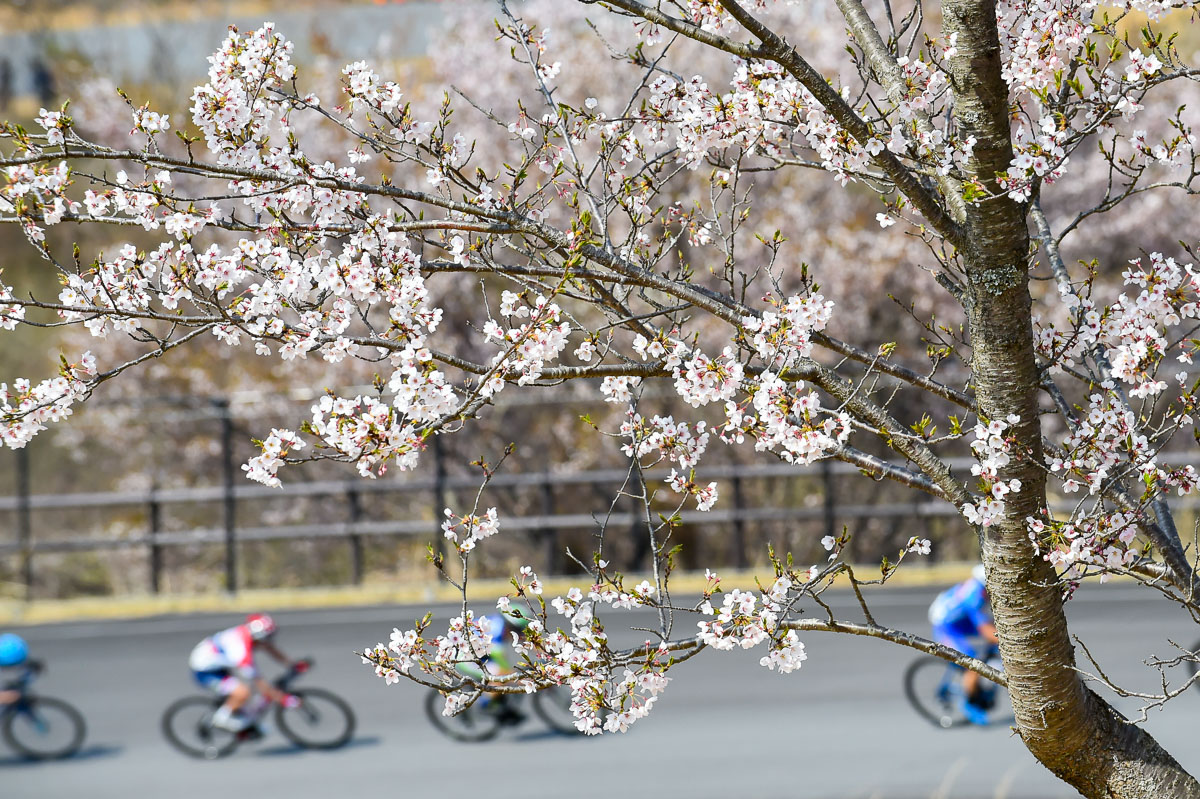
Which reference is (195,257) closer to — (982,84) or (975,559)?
(982,84)

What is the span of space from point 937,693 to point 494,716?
2993 millimetres

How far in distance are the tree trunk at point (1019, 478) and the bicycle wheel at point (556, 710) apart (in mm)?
5754

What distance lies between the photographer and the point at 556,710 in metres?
8.82

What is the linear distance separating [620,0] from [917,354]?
40.1 ft

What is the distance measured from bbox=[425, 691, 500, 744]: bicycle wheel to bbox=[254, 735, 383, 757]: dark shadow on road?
1.34 feet

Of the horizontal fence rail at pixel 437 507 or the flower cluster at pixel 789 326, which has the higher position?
the horizontal fence rail at pixel 437 507

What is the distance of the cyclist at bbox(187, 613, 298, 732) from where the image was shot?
27.7 feet

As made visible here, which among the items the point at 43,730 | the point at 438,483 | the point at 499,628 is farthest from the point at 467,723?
the point at 438,483

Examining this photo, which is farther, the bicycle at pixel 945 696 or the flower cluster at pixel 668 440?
the bicycle at pixel 945 696

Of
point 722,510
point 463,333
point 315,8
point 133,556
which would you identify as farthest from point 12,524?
point 722,510

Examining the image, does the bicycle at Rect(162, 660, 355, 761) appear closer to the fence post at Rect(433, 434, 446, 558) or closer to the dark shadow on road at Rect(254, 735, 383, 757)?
the dark shadow on road at Rect(254, 735, 383, 757)

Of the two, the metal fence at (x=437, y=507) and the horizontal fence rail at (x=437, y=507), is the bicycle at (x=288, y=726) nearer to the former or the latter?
the metal fence at (x=437, y=507)

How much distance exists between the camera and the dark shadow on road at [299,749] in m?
8.51

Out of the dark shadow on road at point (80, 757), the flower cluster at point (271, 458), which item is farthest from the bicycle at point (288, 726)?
the flower cluster at point (271, 458)
